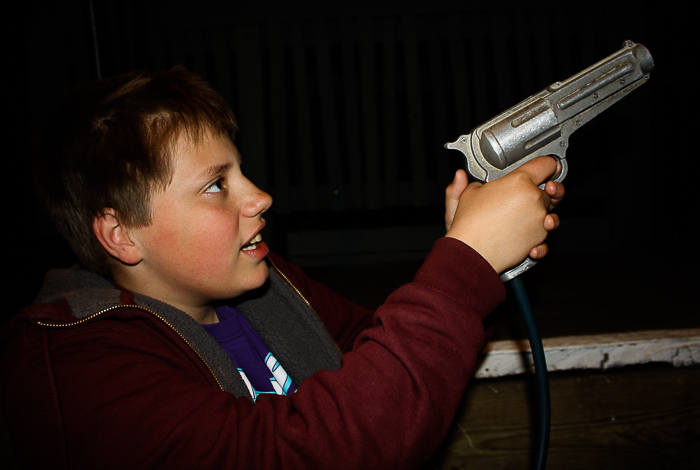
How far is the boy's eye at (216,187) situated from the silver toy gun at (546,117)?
1.49 feet

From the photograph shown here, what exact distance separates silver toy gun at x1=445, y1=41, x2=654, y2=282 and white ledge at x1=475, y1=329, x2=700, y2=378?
1.76 ft

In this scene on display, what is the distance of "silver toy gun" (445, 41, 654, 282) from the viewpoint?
2.95 feet

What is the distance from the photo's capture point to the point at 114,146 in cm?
86

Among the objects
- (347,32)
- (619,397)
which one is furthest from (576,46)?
(619,397)

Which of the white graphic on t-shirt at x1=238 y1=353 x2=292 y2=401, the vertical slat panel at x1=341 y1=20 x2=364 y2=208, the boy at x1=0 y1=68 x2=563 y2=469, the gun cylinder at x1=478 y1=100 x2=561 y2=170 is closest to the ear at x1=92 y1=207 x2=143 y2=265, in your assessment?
the boy at x1=0 y1=68 x2=563 y2=469

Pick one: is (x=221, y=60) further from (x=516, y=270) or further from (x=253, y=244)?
(x=516, y=270)

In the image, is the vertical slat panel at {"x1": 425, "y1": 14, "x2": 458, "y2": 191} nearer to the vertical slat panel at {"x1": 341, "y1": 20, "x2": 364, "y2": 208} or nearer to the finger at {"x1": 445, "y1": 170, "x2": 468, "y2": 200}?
the vertical slat panel at {"x1": 341, "y1": 20, "x2": 364, "y2": 208}

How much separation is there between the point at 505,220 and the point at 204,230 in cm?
53

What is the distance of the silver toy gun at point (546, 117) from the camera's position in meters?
0.90

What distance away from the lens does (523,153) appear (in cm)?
92

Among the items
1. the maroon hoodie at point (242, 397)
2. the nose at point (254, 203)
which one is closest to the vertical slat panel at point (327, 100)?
the nose at point (254, 203)

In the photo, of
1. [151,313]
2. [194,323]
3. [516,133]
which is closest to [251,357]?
[194,323]

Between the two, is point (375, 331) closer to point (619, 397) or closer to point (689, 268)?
point (619, 397)

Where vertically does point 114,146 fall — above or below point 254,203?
above
